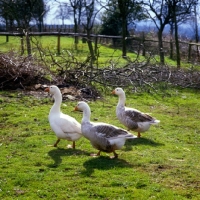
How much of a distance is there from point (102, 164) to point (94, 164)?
0.15 meters

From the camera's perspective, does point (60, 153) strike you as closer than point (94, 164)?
No

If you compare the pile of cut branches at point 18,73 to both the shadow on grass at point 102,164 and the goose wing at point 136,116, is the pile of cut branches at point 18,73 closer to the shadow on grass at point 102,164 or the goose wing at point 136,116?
the goose wing at point 136,116

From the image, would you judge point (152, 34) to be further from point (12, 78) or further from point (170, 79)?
point (12, 78)

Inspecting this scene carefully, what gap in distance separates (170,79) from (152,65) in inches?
43.3

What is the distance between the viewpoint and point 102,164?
24.4 ft

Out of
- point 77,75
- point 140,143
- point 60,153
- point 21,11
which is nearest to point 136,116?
point 140,143

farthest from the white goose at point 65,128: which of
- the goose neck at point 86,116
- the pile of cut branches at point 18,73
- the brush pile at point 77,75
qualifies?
the pile of cut branches at point 18,73

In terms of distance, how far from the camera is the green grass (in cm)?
625

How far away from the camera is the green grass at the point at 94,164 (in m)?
6.25

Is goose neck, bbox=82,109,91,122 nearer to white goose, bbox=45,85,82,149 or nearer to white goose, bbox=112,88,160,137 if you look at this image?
white goose, bbox=45,85,82,149

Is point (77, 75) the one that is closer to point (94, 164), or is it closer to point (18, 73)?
point (18, 73)

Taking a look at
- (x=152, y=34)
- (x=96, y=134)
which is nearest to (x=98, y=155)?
(x=96, y=134)

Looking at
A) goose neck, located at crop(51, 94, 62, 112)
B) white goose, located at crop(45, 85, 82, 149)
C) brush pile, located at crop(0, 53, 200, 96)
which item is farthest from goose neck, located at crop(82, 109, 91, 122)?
brush pile, located at crop(0, 53, 200, 96)

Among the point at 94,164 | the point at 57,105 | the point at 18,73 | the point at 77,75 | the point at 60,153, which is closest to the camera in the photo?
the point at 94,164
